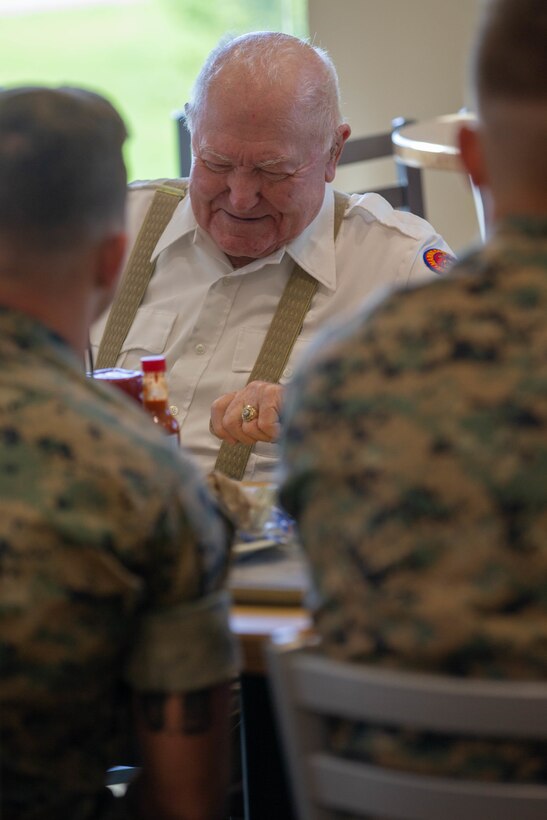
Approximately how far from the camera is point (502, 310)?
957 mm

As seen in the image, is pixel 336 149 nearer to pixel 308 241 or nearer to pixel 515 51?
pixel 308 241

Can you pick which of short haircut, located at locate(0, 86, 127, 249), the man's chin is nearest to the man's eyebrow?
the man's chin

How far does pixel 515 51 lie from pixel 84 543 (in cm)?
54

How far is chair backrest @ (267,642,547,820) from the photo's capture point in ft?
2.93

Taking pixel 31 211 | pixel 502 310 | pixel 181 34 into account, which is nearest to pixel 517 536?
pixel 502 310

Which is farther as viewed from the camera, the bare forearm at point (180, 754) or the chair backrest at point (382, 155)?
the chair backrest at point (382, 155)

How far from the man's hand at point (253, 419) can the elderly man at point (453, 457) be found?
2.81ft

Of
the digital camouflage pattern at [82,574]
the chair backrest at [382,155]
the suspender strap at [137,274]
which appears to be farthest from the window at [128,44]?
the digital camouflage pattern at [82,574]

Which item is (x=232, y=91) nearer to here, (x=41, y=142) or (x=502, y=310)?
(x=41, y=142)

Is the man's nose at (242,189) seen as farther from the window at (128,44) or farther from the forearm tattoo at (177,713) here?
the window at (128,44)

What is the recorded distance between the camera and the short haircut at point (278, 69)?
2.38m

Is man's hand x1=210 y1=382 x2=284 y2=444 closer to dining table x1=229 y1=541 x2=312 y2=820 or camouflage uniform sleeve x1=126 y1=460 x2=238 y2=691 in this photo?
dining table x1=229 y1=541 x2=312 y2=820

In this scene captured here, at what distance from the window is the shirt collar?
2.71 m

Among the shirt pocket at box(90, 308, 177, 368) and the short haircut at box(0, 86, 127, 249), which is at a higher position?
the short haircut at box(0, 86, 127, 249)
